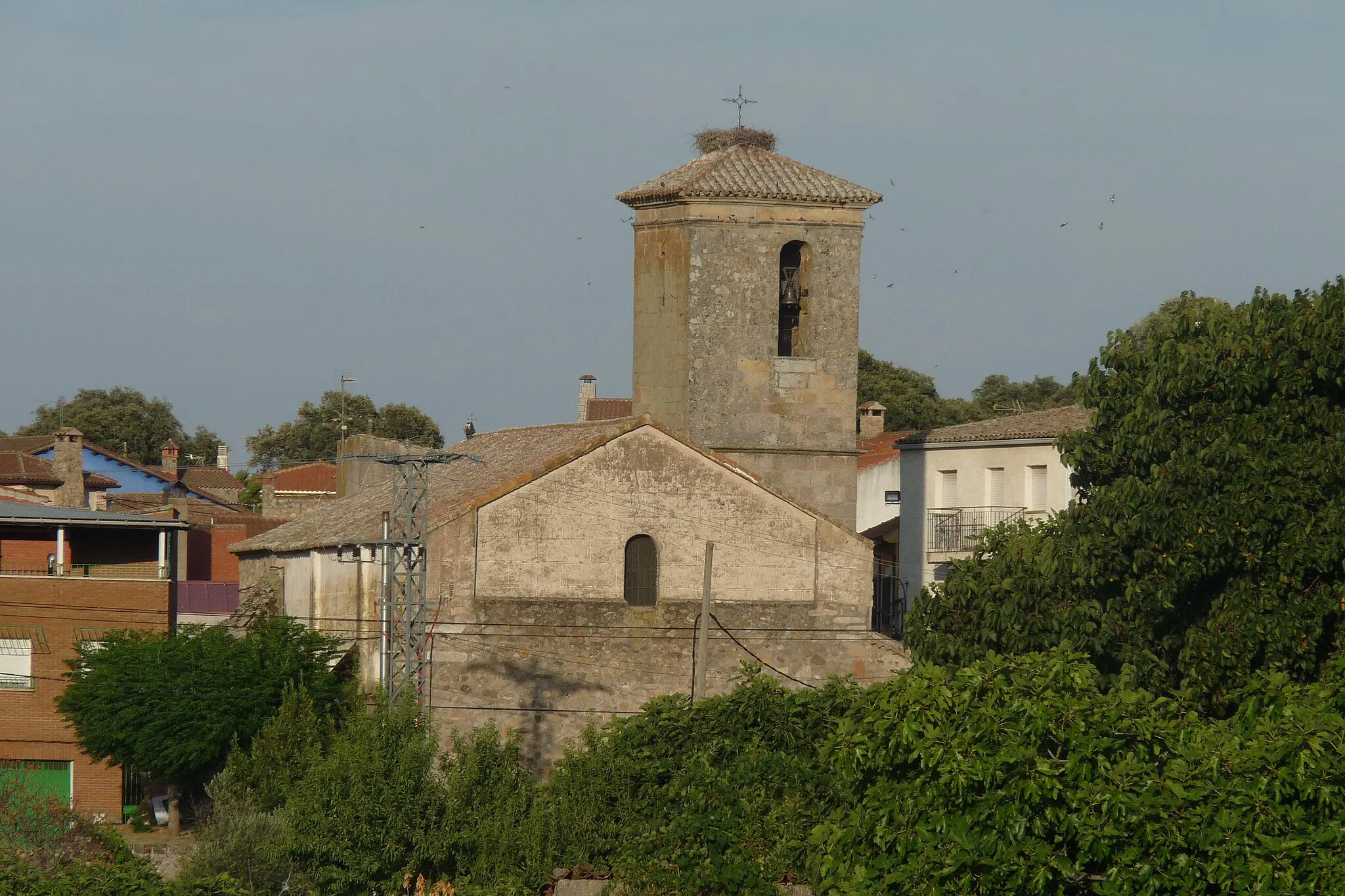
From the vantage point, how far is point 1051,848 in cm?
1486

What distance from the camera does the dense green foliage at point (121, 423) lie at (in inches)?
3418

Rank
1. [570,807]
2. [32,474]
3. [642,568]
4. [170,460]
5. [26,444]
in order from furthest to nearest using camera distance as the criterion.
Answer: [170,460] → [26,444] → [32,474] → [642,568] → [570,807]

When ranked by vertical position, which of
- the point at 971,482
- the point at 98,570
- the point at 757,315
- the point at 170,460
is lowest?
the point at 98,570

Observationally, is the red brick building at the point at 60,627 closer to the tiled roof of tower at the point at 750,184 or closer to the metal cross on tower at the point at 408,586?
the metal cross on tower at the point at 408,586

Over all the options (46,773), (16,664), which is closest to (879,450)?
(16,664)

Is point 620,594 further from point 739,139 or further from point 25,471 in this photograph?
point 25,471

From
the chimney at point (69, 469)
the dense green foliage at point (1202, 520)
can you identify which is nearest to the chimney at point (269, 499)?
the chimney at point (69, 469)

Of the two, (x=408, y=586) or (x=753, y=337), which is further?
(x=753, y=337)

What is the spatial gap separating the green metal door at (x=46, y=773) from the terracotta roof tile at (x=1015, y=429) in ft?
62.5

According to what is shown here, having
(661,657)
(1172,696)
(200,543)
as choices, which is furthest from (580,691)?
(200,543)

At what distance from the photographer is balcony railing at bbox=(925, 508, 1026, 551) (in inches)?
1569

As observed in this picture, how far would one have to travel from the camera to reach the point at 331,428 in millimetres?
84375

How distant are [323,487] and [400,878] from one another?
43.7 m

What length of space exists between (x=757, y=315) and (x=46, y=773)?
14.1m
